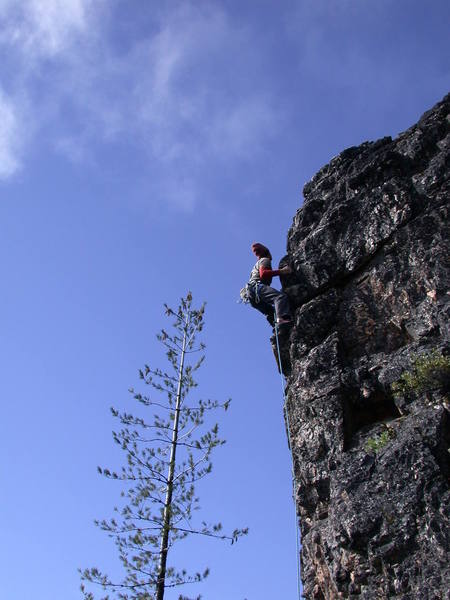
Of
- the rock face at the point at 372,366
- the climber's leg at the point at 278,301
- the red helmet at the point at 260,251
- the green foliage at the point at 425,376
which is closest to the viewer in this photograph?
the rock face at the point at 372,366

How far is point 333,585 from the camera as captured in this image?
7633 millimetres

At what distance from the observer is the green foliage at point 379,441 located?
825cm

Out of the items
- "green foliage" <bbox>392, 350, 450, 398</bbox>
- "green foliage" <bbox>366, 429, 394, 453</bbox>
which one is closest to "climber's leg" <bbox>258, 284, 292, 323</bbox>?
"green foliage" <bbox>392, 350, 450, 398</bbox>

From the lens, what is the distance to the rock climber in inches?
440

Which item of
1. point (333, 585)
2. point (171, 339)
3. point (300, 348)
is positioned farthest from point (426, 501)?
point (171, 339)

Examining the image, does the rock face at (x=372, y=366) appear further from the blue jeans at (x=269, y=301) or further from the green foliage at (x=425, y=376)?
the blue jeans at (x=269, y=301)

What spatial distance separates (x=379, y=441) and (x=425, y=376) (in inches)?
44.3

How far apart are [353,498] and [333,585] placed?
111cm

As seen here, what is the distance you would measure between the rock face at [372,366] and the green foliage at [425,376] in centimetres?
12

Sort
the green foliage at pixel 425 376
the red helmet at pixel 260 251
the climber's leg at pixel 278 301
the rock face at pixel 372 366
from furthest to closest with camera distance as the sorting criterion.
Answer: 1. the red helmet at pixel 260 251
2. the climber's leg at pixel 278 301
3. the green foliage at pixel 425 376
4. the rock face at pixel 372 366

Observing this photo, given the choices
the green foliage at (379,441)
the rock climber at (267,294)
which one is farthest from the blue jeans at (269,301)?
the green foliage at (379,441)

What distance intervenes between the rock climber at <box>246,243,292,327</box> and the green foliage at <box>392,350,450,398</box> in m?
2.87

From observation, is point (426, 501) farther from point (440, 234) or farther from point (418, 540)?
point (440, 234)

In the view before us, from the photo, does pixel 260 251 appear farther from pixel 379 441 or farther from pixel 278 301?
pixel 379 441
